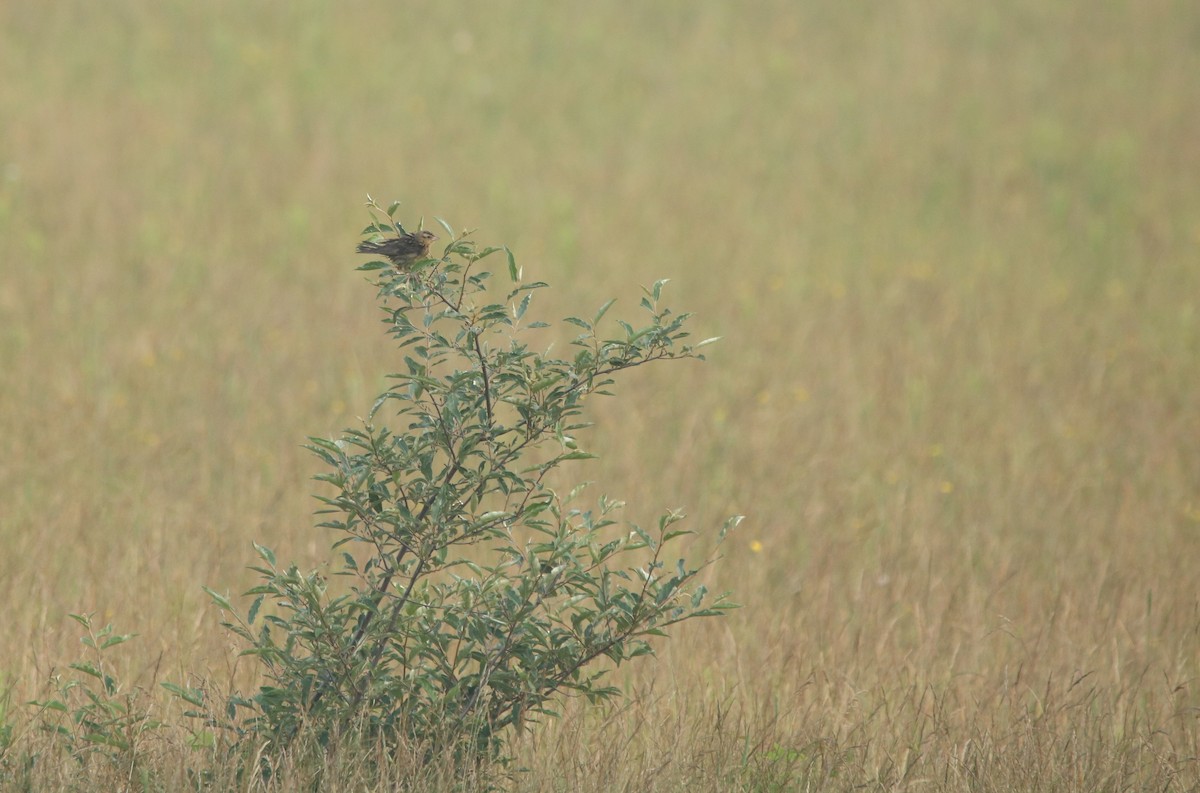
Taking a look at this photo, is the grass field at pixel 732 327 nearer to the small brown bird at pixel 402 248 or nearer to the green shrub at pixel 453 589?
the green shrub at pixel 453 589

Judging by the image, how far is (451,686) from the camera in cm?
329

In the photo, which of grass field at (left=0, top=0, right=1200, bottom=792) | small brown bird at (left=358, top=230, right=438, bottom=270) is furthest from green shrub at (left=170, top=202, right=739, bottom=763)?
grass field at (left=0, top=0, right=1200, bottom=792)

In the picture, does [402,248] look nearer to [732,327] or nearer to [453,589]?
[453,589]

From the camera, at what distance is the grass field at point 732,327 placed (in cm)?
411

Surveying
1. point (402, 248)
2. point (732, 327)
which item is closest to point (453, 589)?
point (402, 248)

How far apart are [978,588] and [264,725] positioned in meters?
3.09

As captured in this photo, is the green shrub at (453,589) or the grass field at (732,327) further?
the grass field at (732,327)

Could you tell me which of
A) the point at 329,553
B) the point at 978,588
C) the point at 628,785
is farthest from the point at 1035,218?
Answer: the point at 628,785

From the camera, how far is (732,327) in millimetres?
8727

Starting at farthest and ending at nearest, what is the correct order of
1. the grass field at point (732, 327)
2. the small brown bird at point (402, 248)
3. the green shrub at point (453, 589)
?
1. the grass field at point (732, 327)
2. the small brown bird at point (402, 248)
3. the green shrub at point (453, 589)

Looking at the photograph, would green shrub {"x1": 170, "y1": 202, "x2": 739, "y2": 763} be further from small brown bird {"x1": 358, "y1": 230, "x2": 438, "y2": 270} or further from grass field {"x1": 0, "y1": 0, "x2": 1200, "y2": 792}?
grass field {"x1": 0, "y1": 0, "x2": 1200, "y2": 792}

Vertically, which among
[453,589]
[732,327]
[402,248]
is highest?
[732,327]

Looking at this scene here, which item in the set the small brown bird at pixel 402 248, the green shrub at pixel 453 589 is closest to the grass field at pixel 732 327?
the green shrub at pixel 453 589

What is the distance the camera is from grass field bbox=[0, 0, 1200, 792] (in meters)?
4.11
